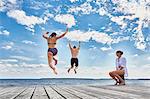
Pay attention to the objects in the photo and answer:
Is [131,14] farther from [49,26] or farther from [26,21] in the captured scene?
[26,21]

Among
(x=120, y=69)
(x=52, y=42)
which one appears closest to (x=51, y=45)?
(x=52, y=42)

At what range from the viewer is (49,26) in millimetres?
15031

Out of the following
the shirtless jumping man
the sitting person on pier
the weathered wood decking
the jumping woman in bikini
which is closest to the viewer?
the weathered wood decking

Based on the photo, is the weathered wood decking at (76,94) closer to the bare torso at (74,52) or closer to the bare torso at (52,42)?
the bare torso at (52,42)

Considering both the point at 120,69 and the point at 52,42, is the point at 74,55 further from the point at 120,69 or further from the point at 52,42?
the point at 120,69

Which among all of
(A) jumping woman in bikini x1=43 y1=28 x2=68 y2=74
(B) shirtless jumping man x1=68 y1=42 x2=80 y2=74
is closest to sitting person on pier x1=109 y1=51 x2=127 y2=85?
(A) jumping woman in bikini x1=43 y1=28 x2=68 y2=74

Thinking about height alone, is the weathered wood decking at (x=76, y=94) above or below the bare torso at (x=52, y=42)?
below

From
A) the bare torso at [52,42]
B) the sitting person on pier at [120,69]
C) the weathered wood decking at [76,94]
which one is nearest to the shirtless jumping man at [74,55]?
the bare torso at [52,42]

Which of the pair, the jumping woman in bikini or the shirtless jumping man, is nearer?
the jumping woman in bikini

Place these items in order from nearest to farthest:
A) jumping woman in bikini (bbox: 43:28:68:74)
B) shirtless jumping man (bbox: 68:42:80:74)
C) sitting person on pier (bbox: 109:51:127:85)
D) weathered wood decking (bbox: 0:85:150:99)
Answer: weathered wood decking (bbox: 0:85:150:99) → sitting person on pier (bbox: 109:51:127:85) → jumping woman in bikini (bbox: 43:28:68:74) → shirtless jumping man (bbox: 68:42:80:74)

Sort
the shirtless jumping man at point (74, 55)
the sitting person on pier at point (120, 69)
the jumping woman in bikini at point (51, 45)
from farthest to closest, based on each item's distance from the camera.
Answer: the shirtless jumping man at point (74, 55)
the jumping woman in bikini at point (51, 45)
the sitting person on pier at point (120, 69)

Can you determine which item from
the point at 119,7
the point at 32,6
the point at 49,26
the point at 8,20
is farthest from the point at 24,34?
the point at 119,7

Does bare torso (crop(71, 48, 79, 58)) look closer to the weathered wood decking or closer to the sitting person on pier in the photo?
the sitting person on pier

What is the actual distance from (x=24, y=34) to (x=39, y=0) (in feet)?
15.4
